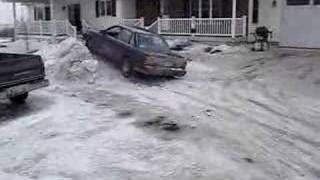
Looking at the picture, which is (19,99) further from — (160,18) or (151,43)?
(160,18)

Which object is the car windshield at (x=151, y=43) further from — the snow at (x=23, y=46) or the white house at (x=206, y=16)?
the snow at (x=23, y=46)

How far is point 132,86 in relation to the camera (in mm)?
14852

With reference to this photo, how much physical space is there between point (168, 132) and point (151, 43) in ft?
24.5

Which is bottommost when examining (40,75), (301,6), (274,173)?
(274,173)

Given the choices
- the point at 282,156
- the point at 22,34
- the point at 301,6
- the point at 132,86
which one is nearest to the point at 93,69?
the point at 132,86

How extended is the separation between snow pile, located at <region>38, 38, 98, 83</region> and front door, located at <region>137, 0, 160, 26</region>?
14.1m

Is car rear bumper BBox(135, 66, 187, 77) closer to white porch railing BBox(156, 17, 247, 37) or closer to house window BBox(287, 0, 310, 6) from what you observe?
house window BBox(287, 0, 310, 6)

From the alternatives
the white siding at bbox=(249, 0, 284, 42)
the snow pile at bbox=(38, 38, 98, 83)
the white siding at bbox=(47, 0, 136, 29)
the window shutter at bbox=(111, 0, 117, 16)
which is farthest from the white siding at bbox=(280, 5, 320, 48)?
the window shutter at bbox=(111, 0, 117, 16)

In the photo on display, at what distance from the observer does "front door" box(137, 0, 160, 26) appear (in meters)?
30.2

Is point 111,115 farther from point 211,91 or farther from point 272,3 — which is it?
point 272,3

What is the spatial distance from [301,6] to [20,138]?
16669 mm

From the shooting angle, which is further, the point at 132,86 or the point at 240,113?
the point at 132,86

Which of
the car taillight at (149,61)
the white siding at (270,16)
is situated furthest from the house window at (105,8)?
the car taillight at (149,61)

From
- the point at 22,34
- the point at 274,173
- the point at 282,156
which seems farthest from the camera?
the point at 22,34
